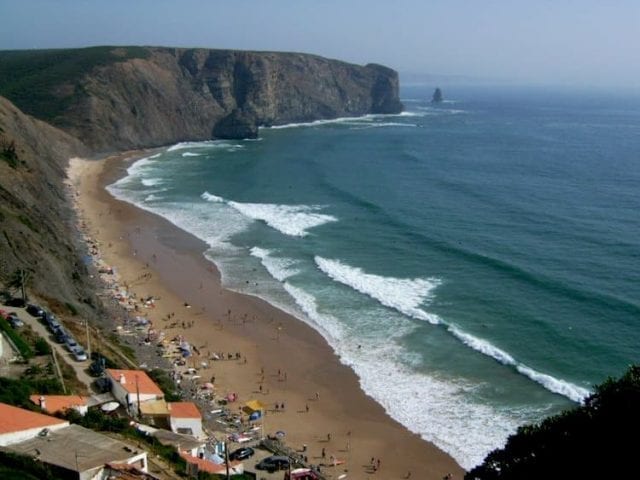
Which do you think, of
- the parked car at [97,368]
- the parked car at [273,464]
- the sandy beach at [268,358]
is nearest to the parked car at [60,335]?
the parked car at [97,368]

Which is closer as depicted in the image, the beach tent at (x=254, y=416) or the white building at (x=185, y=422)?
the white building at (x=185, y=422)

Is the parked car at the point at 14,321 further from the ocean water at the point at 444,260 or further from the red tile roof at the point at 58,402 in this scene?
the ocean water at the point at 444,260

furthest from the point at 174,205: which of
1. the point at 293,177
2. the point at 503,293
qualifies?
the point at 503,293

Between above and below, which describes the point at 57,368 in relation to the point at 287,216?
→ above

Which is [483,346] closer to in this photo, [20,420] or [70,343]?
[70,343]

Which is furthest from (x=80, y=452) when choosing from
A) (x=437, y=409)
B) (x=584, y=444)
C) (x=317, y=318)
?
(x=317, y=318)

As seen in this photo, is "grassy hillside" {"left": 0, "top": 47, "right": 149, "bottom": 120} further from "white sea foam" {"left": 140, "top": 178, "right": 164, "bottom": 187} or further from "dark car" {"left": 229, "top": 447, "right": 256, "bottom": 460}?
"dark car" {"left": 229, "top": 447, "right": 256, "bottom": 460}
